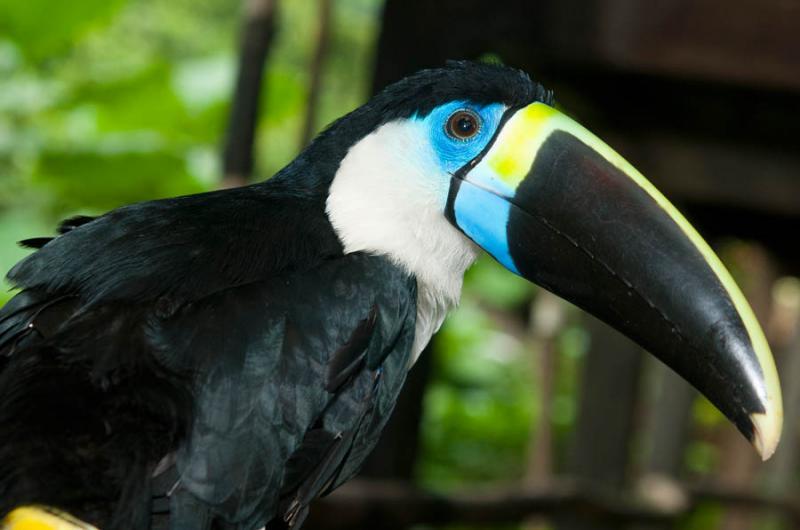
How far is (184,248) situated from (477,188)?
505mm

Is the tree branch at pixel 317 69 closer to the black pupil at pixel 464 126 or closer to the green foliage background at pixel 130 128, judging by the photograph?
the green foliage background at pixel 130 128

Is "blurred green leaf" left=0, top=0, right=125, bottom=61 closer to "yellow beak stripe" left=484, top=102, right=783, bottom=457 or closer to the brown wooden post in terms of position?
the brown wooden post

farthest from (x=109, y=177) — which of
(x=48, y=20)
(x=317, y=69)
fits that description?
(x=317, y=69)

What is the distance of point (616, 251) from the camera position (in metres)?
1.99

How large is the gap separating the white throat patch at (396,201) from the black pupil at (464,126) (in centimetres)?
6

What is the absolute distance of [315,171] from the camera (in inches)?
84.9

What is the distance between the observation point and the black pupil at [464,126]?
209 cm

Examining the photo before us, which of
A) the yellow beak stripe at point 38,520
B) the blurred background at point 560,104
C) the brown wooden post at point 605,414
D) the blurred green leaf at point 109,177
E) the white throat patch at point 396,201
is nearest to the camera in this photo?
the yellow beak stripe at point 38,520

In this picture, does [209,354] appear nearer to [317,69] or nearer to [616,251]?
[616,251]

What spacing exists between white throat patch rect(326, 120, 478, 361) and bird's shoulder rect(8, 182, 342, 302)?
46mm

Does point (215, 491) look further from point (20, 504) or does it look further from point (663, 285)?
point (663, 285)

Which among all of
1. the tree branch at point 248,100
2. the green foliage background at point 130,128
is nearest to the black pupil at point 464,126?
the tree branch at point 248,100

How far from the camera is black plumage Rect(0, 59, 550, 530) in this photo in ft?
5.73

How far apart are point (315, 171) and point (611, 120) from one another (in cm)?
192
